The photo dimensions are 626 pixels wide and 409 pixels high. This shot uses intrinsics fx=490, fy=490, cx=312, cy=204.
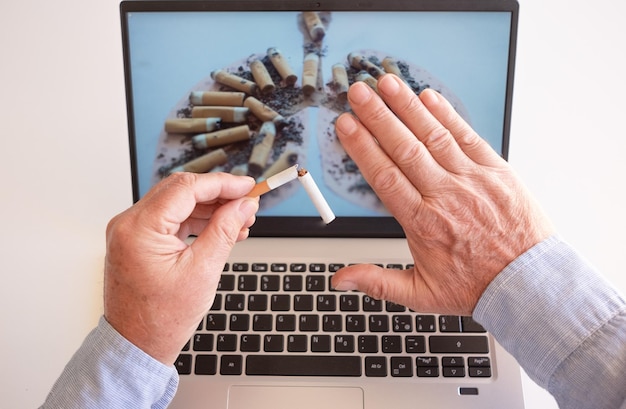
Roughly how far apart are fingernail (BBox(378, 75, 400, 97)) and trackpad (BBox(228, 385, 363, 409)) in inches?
14.6

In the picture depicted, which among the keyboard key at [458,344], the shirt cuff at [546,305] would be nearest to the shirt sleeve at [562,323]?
the shirt cuff at [546,305]

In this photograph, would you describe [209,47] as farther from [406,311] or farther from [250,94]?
[406,311]

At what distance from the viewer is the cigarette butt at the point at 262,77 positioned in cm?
70

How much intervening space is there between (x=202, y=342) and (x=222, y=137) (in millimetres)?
289

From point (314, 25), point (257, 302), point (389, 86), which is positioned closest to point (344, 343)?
point (257, 302)

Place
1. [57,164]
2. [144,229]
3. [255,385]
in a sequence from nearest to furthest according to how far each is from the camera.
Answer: [144,229]
[255,385]
[57,164]

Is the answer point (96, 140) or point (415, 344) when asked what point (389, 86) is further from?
point (96, 140)

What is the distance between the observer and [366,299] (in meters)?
0.67

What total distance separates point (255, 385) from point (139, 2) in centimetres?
54

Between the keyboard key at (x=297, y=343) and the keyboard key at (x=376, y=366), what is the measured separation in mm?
83

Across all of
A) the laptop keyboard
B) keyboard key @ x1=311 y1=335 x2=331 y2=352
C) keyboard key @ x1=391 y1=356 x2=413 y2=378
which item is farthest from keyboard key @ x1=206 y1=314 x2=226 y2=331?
keyboard key @ x1=391 y1=356 x2=413 y2=378

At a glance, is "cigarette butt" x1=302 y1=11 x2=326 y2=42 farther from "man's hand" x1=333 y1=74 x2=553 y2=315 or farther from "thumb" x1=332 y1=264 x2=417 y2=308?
"thumb" x1=332 y1=264 x2=417 y2=308

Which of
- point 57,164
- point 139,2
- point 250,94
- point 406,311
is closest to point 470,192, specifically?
point 406,311

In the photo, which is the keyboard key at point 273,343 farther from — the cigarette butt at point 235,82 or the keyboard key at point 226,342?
the cigarette butt at point 235,82
